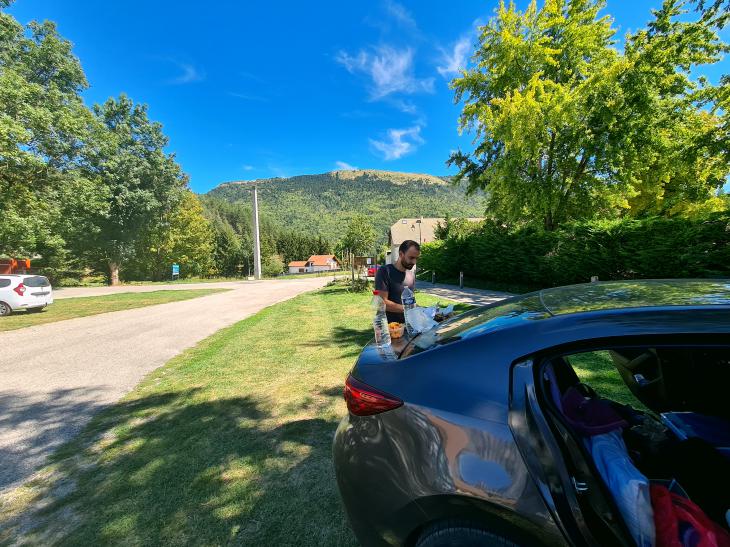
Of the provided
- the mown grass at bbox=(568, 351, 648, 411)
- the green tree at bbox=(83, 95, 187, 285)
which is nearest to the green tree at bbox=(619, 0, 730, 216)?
the mown grass at bbox=(568, 351, 648, 411)

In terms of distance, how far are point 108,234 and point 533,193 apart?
1372 inches

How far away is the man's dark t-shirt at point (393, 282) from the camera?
14.1 ft

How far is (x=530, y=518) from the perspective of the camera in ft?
3.85

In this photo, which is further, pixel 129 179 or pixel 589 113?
pixel 129 179

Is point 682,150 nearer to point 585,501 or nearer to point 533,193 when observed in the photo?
point 533,193

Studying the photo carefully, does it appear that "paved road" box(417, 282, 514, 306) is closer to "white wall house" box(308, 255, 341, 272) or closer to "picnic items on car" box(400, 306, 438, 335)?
"picnic items on car" box(400, 306, 438, 335)

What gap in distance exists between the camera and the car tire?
124 cm

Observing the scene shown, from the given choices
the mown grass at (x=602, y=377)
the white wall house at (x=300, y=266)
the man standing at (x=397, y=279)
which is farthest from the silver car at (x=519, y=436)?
the white wall house at (x=300, y=266)

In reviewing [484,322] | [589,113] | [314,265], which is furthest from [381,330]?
[314,265]

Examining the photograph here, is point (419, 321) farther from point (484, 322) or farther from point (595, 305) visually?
point (595, 305)

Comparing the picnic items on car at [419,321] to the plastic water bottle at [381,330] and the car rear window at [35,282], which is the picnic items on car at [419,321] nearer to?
the plastic water bottle at [381,330]

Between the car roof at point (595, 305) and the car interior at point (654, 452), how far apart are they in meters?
0.18

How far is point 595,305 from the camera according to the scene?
151 cm

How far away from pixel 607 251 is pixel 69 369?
1433 centimetres
